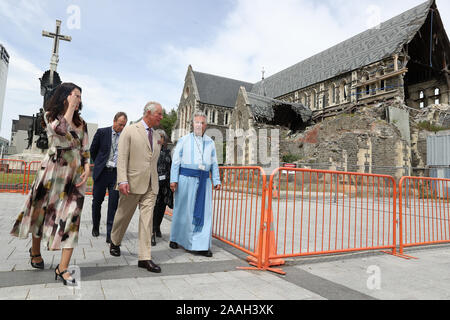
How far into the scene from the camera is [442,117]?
22875 millimetres

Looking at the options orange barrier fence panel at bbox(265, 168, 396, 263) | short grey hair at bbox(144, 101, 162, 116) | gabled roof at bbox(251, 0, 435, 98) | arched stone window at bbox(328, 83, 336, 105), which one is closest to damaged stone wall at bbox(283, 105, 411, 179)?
gabled roof at bbox(251, 0, 435, 98)

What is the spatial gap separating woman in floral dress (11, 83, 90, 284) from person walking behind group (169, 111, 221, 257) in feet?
4.90

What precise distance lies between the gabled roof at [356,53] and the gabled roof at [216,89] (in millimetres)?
6730

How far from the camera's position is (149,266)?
304 cm

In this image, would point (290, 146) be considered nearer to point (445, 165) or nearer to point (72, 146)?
point (445, 165)

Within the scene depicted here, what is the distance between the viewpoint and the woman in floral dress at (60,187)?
8.48 feet

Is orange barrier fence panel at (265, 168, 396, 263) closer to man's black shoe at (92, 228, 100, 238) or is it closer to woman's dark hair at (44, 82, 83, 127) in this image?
woman's dark hair at (44, 82, 83, 127)

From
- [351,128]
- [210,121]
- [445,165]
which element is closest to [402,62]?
[351,128]

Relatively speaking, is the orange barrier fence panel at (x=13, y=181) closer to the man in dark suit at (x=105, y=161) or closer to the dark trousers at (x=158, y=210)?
the man in dark suit at (x=105, y=161)

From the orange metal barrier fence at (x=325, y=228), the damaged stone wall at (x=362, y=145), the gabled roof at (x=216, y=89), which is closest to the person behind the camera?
the orange metal barrier fence at (x=325, y=228)

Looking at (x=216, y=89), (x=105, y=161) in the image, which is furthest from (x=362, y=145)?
(x=216, y=89)

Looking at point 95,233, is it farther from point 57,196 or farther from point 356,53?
point 356,53

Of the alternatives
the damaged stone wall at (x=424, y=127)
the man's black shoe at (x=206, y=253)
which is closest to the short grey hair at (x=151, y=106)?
the man's black shoe at (x=206, y=253)

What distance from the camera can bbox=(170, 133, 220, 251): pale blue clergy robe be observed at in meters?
3.97
